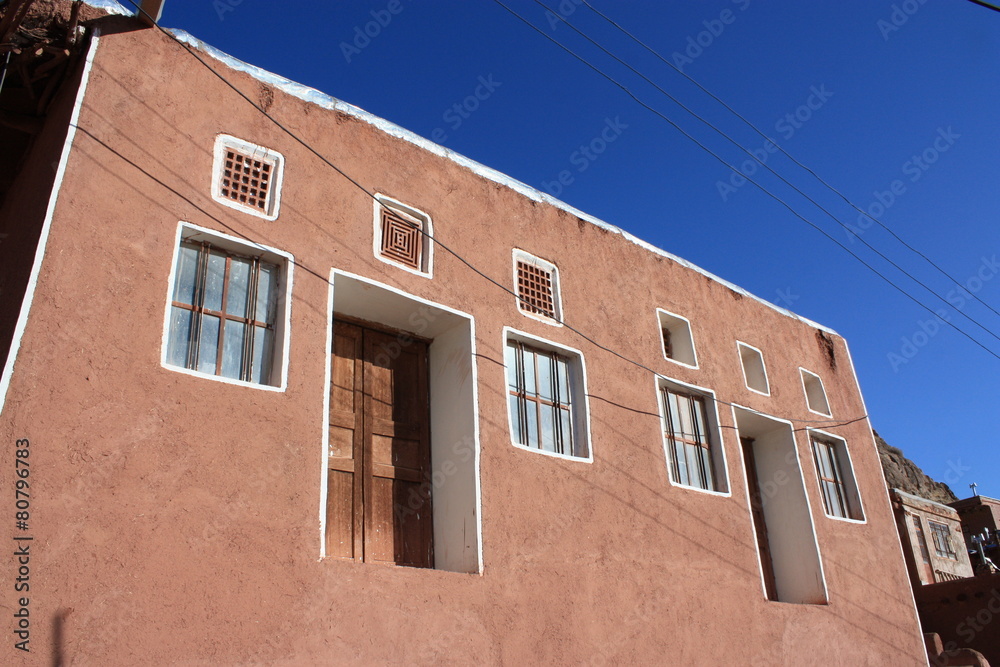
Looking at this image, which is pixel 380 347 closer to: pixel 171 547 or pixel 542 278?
pixel 542 278

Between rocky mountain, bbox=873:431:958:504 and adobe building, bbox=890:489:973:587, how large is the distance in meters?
4.97

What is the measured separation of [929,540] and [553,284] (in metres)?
17.4

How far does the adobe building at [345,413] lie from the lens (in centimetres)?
498

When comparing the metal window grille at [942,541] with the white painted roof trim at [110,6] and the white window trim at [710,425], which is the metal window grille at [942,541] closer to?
the white window trim at [710,425]

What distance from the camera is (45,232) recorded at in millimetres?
5250

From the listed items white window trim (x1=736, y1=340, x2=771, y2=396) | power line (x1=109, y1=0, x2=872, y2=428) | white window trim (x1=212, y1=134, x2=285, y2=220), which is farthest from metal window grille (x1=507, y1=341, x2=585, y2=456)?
white window trim (x1=736, y1=340, x2=771, y2=396)

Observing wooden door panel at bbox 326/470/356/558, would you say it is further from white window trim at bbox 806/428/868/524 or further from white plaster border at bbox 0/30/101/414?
white window trim at bbox 806/428/868/524

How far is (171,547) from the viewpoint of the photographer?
16.5 ft

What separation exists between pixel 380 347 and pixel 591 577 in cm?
269

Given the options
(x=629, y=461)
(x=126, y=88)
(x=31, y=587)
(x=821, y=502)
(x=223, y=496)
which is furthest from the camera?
(x=821, y=502)

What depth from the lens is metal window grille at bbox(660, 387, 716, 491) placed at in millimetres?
8828

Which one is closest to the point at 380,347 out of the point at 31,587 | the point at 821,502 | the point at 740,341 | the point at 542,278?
the point at 542,278

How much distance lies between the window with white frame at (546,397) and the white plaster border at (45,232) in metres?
3.83

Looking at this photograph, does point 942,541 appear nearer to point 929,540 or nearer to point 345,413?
point 929,540
